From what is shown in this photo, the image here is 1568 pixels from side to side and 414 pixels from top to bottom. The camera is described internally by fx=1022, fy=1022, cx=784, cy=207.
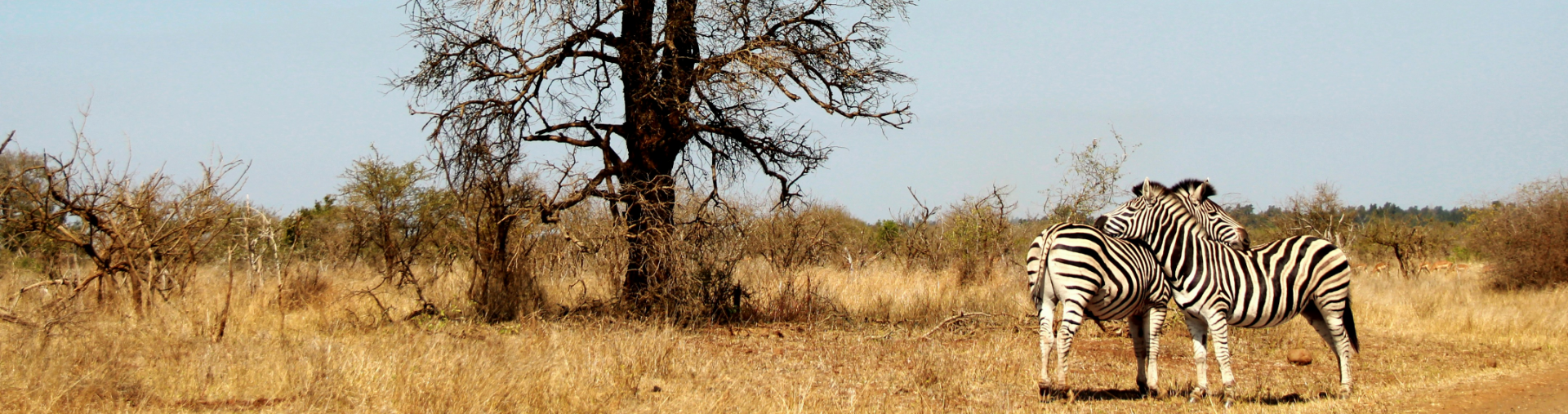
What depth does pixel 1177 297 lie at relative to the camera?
7.81 m

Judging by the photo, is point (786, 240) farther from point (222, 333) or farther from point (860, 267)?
point (222, 333)

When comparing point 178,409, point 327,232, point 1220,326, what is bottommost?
point 178,409

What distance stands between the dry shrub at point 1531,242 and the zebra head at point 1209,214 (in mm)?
13819

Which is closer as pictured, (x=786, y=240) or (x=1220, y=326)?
(x=1220, y=326)

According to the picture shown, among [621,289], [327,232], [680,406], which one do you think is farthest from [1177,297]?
[327,232]

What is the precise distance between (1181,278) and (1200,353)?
58cm

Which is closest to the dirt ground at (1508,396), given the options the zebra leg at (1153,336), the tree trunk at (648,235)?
the zebra leg at (1153,336)

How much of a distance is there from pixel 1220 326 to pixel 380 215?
1392 centimetres

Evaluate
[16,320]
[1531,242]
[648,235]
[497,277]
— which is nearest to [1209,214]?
[648,235]

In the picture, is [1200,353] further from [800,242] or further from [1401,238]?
[1401,238]

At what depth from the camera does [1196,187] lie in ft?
27.6

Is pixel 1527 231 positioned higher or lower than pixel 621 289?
higher

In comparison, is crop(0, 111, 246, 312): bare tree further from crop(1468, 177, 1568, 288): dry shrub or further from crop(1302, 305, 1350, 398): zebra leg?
crop(1468, 177, 1568, 288): dry shrub

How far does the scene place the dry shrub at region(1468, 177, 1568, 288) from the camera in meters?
18.1
